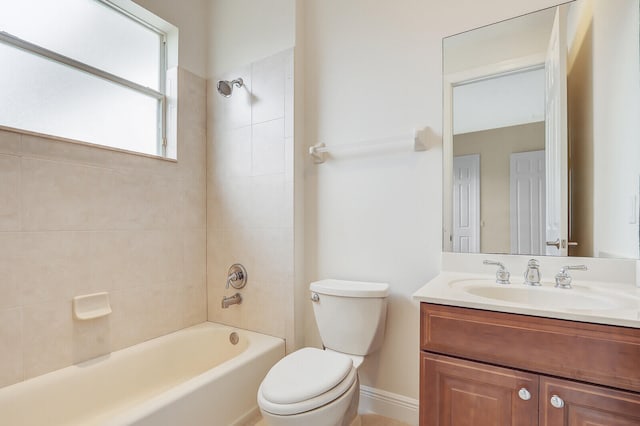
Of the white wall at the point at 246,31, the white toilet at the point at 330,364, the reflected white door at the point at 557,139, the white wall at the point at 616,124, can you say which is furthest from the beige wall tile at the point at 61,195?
the white wall at the point at 616,124

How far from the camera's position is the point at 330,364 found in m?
1.41

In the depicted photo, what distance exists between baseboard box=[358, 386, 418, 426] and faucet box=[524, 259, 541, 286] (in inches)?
34.1

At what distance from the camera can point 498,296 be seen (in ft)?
4.33

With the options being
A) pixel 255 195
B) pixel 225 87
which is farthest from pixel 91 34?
pixel 255 195

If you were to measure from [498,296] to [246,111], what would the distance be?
1819 mm

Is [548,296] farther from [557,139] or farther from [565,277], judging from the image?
[557,139]

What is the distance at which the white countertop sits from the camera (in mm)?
902

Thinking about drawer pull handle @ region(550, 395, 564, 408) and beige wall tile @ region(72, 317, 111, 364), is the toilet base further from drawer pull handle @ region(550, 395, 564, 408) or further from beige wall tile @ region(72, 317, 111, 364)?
beige wall tile @ region(72, 317, 111, 364)

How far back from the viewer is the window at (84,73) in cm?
156

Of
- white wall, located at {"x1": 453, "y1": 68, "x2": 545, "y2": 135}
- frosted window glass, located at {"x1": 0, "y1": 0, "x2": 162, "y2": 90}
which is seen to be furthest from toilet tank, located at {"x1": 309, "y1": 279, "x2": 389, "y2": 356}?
frosted window glass, located at {"x1": 0, "y1": 0, "x2": 162, "y2": 90}

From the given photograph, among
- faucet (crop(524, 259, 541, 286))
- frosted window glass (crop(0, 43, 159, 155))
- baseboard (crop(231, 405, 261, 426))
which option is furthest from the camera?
baseboard (crop(231, 405, 261, 426))

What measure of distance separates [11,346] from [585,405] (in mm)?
2181

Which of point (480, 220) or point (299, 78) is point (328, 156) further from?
point (480, 220)

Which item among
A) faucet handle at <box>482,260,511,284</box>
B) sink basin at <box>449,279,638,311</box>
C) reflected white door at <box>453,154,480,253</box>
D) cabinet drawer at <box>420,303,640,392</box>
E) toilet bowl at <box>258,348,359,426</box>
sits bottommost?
toilet bowl at <box>258,348,359,426</box>
